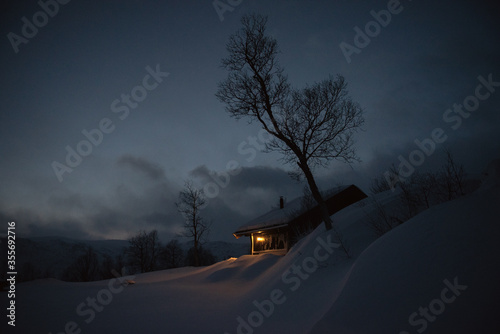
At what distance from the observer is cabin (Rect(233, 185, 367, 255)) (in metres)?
18.0

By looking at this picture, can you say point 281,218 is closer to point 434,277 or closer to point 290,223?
point 290,223

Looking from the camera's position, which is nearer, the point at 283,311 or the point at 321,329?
the point at 321,329

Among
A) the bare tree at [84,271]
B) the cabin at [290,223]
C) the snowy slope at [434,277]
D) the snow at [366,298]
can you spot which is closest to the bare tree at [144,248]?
the bare tree at [84,271]

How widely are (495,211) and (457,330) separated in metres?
2.06

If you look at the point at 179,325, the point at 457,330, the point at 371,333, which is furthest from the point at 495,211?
the point at 179,325

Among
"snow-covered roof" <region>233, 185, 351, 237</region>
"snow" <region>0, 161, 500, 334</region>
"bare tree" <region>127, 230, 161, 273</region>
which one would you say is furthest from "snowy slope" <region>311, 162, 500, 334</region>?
"bare tree" <region>127, 230, 161, 273</region>

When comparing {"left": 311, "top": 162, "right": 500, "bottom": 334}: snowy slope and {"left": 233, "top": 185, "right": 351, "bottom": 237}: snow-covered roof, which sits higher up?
{"left": 233, "top": 185, "right": 351, "bottom": 237}: snow-covered roof

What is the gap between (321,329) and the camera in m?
3.23

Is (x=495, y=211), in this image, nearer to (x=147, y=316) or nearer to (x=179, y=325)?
(x=179, y=325)

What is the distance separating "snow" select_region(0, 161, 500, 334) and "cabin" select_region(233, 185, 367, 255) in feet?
35.7

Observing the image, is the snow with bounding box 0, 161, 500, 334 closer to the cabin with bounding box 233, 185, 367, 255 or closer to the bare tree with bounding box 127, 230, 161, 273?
the cabin with bounding box 233, 185, 367, 255

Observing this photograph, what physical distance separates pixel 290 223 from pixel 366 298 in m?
14.6

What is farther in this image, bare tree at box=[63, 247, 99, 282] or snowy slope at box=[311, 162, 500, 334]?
bare tree at box=[63, 247, 99, 282]

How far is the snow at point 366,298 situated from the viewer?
8.02ft
